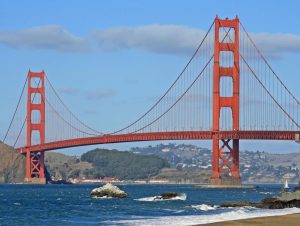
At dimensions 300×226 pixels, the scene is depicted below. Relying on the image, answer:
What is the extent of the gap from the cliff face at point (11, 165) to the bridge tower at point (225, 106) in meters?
55.1

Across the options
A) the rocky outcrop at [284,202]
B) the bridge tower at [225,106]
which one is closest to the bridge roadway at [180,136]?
the bridge tower at [225,106]

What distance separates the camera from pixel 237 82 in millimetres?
99812

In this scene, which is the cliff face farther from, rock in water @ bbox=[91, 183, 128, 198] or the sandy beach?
the sandy beach

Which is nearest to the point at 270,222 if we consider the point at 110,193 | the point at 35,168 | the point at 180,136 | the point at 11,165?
the point at 110,193

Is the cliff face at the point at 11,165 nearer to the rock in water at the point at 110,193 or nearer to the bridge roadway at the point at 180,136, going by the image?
the bridge roadway at the point at 180,136

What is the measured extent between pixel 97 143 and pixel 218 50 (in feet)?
57.9

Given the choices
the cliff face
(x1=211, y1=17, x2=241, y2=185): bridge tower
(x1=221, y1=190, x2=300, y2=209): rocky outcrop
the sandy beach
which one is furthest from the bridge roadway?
the cliff face

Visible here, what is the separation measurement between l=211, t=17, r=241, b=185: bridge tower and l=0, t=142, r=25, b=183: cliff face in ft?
181

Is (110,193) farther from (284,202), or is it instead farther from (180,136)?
(284,202)

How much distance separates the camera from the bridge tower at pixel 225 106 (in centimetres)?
9762

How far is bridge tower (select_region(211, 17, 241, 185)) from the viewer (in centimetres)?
9762

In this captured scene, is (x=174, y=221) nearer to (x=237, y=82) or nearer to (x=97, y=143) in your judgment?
(x=237, y=82)

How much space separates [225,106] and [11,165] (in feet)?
217

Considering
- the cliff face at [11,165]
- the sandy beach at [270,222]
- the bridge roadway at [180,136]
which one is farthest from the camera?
the cliff face at [11,165]
